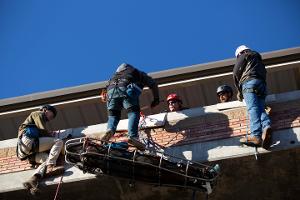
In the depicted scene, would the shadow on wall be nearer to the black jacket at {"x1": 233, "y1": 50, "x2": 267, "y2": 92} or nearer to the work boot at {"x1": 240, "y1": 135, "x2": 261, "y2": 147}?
the work boot at {"x1": 240, "y1": 135, "x2": 261, "y2": 147}

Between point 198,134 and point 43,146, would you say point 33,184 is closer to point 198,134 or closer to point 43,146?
point 43,146

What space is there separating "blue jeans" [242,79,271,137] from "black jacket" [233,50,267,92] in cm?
14

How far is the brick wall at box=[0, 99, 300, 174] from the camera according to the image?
10555 millimetres

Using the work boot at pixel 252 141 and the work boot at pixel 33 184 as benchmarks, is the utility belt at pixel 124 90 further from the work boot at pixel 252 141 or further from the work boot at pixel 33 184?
the work boot at pixel 252 141

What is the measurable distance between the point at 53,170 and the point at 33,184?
42cm

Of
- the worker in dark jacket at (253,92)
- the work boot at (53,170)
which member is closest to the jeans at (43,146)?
the work boot at (53,170)

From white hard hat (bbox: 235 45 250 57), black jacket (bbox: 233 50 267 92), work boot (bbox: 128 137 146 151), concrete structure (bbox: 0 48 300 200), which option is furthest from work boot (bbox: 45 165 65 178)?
white hard hat (bbox: 235 45 250 57)

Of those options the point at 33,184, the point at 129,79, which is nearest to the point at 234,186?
the point at 129,79

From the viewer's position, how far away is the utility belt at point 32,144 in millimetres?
11133

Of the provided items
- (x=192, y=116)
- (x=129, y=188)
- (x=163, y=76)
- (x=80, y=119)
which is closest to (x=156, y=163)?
(x=129, y=188)

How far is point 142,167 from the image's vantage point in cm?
907

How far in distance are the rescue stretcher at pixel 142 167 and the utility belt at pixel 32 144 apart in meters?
2.15

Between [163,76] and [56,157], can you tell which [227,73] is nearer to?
[163,76]

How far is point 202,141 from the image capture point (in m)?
10.6
